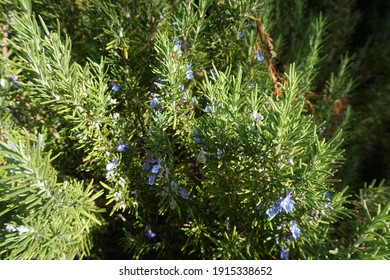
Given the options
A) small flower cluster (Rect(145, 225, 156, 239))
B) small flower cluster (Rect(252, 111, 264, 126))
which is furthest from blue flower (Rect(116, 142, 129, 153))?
small flower cluster (Rect(252, 111, 264, 126))

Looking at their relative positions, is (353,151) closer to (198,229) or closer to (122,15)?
(198,229)

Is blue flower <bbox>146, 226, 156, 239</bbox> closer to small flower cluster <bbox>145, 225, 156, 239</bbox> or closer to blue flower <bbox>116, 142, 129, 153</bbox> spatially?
small flower cluster <bbox>145, 225, 156, 239</bbox>

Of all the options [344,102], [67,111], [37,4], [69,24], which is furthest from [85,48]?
[344,102]

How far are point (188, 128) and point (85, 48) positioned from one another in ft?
1.90

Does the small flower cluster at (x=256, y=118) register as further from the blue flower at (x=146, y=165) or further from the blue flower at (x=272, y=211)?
the blue flower at (x=146, y=165)

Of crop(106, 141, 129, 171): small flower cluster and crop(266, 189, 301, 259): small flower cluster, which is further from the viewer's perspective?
crop(106, 141, 129, 171): small flower cluster

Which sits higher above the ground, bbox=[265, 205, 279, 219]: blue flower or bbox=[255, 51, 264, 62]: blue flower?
bbox=[255, 51, 264, 62]: blue flower

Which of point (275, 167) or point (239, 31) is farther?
point (239, 31)

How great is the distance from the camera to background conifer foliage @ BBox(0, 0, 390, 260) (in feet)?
3.43

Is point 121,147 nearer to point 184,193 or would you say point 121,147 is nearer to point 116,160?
point 116,160

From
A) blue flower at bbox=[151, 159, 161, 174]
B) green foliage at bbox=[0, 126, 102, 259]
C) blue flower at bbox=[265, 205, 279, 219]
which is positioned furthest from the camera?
blue flower at bbox=[151, 159, 161, 174]

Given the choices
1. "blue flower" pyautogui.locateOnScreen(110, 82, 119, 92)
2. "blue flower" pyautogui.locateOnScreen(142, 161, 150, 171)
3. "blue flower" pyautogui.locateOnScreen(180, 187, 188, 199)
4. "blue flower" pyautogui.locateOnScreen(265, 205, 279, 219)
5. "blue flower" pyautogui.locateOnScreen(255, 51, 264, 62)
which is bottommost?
"blue flower" pyautogui.locateOnScreen(265, 205, 279, 219)

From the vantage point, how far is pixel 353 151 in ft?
6.41

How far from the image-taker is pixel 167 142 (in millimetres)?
1230
